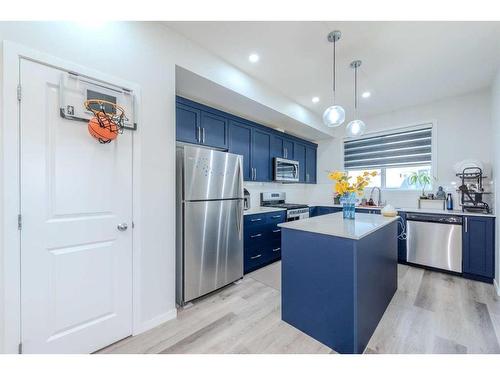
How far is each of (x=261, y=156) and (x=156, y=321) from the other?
267 cm

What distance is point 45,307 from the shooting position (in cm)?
145

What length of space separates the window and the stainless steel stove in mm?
1542

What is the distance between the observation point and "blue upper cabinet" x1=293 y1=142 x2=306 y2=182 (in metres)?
4.50

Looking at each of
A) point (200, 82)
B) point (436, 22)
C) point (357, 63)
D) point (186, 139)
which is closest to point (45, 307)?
point (186, 139)

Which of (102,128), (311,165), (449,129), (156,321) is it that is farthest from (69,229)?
(449,129)

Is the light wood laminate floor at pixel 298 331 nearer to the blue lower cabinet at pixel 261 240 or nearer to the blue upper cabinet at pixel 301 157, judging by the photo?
the blue lower cabinet at pixel 261 240

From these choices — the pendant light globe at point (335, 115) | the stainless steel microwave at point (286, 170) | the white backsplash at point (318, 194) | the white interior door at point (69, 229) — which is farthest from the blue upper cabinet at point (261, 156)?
the white interior door at point (69, 229)

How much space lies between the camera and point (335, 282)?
5.37 ft

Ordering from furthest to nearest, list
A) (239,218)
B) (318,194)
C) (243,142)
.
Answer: (318,194), (243,142), (239,218)

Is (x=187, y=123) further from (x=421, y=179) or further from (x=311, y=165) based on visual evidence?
(x=421, y=179)

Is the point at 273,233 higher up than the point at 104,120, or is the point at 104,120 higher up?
A: the point at 104,120

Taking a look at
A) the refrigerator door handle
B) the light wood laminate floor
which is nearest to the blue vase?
the light wood laminate floor

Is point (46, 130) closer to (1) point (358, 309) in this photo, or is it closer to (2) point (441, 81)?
(1) point (358, 309)

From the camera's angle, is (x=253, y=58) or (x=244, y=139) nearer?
(x=253, y=58)
